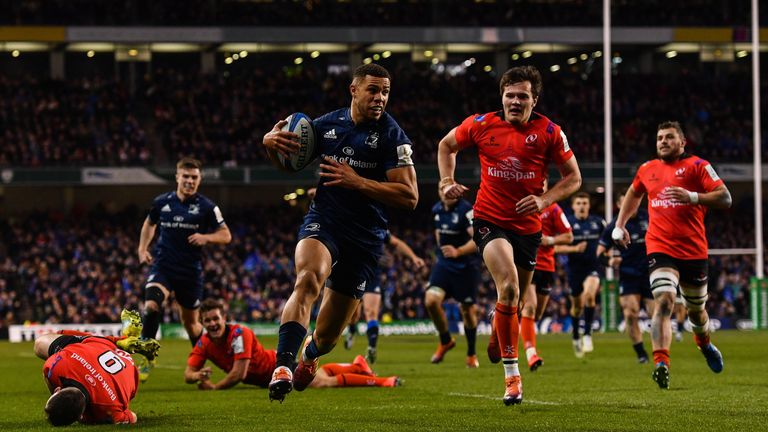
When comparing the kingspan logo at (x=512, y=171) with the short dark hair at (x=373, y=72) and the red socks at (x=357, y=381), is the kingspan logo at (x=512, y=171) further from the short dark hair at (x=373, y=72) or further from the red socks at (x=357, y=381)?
the red socks at (x=357, y=381)

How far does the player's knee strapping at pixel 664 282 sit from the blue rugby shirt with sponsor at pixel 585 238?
8.36 meters

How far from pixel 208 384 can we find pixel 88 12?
3454cm

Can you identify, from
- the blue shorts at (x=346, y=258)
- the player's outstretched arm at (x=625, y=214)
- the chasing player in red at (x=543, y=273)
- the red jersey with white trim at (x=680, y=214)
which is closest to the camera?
the blue shorts at (x=346, y=258)

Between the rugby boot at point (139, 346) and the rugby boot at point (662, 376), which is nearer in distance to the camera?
the rugby boot at point (139, 346)

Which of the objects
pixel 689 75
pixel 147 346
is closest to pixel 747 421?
pixel 147 346

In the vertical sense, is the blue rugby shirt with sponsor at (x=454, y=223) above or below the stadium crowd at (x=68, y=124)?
below

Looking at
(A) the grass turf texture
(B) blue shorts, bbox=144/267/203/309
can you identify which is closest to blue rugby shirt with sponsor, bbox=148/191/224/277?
(B) blue shorts, bbox=144/267/203/309

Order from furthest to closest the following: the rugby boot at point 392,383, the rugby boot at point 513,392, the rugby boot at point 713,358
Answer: the rugby boot at point 713,358 < the rugby boot at point 392,383 < the rugby boot at point 513,392

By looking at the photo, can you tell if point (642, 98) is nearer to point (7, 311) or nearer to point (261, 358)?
point (7, 311)

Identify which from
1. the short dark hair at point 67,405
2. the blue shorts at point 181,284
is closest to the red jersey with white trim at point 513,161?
the short dark hair at point 67,405

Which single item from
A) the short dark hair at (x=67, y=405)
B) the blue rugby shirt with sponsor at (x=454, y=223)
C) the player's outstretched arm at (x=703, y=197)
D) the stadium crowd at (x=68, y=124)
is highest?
the stadium crowd at (x=68, y=124)

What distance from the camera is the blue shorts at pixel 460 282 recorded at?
17797 mm

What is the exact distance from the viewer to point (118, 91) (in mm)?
44656

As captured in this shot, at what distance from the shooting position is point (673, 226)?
42.2 ft
